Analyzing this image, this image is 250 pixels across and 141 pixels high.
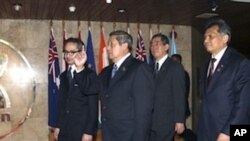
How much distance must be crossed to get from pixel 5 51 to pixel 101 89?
12.2 feet

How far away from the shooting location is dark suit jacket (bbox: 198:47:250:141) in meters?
2.45

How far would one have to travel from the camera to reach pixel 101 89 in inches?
115

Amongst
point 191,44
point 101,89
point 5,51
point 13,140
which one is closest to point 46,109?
point 13,140

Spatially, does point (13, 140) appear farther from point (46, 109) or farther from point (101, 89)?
point (101, 89)

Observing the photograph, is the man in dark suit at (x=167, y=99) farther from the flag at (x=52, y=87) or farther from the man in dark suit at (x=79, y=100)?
the flag at (x=52, y=87)

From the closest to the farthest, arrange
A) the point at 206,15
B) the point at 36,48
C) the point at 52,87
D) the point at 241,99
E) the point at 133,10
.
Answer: the point at 241,99 → the point at 133,10 → the point at 206,15 → the point at 52,87 → the point at 36,48

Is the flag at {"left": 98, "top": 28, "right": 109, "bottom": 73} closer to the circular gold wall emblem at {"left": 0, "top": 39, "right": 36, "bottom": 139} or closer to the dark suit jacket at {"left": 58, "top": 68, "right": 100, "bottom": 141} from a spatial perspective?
the circular gold wall emblem at {"left": 0, "top": 39, "right": 36, "bottom": 139}

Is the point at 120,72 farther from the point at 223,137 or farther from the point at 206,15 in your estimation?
the point at 206,15

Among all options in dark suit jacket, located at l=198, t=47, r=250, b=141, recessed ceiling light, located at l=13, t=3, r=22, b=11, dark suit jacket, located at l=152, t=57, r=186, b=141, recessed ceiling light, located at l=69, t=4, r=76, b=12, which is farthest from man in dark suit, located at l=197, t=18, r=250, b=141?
recessed ceiling light, located at l=13, t=3, r=22, b=11

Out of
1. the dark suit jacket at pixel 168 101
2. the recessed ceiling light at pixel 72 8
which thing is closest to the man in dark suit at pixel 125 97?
the dark suit jacket at pixel 168 101

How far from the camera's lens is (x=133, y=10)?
5.60 meters

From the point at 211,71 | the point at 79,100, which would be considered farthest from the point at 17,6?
the point at 211,71

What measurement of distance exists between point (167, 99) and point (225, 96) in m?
1.07

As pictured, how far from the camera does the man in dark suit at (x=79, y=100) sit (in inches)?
121
